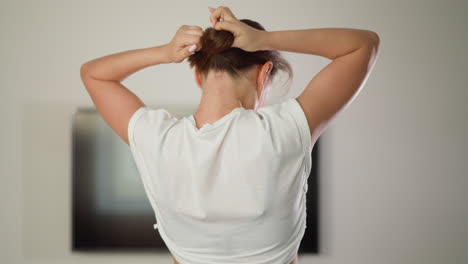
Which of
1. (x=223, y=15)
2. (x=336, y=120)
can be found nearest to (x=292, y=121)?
(x=223, y=15)

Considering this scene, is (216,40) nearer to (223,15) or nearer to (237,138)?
(223,15)

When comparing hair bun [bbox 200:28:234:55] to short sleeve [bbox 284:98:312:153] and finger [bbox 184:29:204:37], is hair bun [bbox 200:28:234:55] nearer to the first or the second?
finger [bbox 184:29:204:37]

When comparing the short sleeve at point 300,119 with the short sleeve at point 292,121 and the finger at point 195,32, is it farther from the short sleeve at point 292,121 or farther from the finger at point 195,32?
the finger at point 195,32

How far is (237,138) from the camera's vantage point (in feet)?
2.02

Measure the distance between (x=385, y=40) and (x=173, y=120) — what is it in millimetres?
1918

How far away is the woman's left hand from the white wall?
1.48 m

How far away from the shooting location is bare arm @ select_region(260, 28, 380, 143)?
622 mm

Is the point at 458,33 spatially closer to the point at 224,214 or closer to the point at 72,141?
the point at 224,214

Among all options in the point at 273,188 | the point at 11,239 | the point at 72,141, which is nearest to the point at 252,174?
the point at 273,188

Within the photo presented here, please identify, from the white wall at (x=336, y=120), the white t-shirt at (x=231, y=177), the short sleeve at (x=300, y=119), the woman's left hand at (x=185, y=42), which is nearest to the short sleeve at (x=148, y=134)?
the white t-shirt at (x=231, y=177)

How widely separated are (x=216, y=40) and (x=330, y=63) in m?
0.22

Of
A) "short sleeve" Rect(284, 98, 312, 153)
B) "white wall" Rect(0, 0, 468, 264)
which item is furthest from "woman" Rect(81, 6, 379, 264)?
"white wall" Rect(0, 0, 468, 264)

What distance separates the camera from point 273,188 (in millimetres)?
625

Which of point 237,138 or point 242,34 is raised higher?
point 242,34
